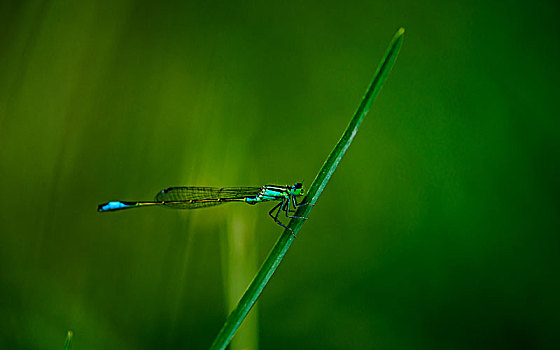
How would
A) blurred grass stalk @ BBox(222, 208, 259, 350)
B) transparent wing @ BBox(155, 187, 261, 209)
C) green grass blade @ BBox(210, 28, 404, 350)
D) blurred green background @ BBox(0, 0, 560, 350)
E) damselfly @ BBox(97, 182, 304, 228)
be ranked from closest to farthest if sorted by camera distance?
green grass blade @ BBox(210, 28, 404, 350), blurred grass stalk @ BBox(222, 208, 259, 350), damselfly @ BBox(97, 182, 304, 228), transparent wing @ BBox(155, 187, 261, 209), blurred green background @ BBox(0, 0, 560, 350)

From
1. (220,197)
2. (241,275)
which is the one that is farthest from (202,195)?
(241,275)

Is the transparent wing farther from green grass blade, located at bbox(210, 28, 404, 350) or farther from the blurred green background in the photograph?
green grass blade, located at bbox(210, 28, 404, 350)

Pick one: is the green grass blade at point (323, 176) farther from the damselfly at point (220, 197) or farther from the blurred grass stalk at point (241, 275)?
the damselfly at point (220, 197)

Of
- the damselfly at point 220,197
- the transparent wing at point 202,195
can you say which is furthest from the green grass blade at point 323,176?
the transparent wing at point 202,195

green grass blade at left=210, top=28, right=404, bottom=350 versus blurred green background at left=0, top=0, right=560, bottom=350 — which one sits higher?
blurred green background at left=0, top=0, right=560, bottom=350

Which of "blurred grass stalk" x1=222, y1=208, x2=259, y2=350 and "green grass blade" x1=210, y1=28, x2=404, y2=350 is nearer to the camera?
"green grass blade" x1=210, y1=28, x2=404, y2=350

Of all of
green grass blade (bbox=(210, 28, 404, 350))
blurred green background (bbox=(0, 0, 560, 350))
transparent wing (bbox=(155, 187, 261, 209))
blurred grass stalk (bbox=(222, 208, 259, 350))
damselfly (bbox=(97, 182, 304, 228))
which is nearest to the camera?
green grass blade (bbox=(210, 28, 404, 350))

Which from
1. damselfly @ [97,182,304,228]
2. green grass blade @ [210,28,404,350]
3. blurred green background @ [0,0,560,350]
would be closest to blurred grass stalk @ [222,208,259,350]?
damselfly @ [97,182,304,228]

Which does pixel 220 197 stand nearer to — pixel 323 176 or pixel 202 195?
pixel 202 195
